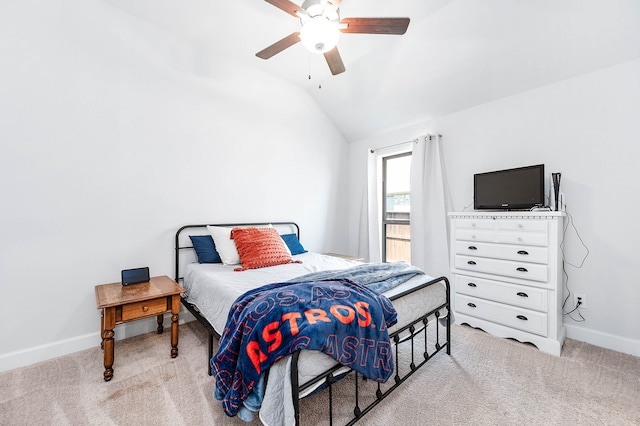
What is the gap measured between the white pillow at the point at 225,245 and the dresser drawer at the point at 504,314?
235cm

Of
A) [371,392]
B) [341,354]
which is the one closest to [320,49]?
[341,354]

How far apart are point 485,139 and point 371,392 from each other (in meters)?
2.82

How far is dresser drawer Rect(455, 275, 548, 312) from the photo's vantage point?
229 centimetres

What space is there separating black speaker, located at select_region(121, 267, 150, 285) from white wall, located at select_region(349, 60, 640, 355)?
3677 millimetres

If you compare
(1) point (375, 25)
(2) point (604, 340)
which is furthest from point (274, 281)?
(2) point (604, 340)

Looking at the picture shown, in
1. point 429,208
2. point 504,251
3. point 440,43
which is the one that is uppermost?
point 440,43

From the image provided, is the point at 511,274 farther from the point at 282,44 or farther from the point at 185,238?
the point at 185,238

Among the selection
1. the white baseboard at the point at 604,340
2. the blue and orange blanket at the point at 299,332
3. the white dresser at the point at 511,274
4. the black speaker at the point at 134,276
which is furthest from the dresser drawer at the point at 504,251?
the black speaker at the point at 134,276

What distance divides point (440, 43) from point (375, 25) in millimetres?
1226

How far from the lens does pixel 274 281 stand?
2.04m

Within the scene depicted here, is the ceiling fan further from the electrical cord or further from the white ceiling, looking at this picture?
the electrical cord

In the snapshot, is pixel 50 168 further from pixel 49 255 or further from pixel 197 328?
pixel 197 328

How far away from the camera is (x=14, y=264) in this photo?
2027 millimetres

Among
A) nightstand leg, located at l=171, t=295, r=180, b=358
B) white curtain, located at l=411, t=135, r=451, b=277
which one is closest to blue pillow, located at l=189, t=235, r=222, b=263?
nightstand leg, located at l=171, t=295, r=180, b=358
